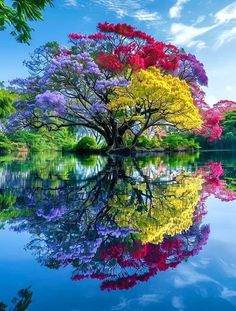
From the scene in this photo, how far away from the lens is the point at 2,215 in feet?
13.5

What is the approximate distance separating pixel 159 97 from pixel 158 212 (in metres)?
15.0

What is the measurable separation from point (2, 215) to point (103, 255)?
195 cm

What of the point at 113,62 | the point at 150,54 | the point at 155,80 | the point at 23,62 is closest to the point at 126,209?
the point at 155,80

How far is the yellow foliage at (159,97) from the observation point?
18.1 m

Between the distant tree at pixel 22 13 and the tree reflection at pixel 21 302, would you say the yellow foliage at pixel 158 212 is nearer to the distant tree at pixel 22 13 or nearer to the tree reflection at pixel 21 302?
the tree reflection at pixel 21 302

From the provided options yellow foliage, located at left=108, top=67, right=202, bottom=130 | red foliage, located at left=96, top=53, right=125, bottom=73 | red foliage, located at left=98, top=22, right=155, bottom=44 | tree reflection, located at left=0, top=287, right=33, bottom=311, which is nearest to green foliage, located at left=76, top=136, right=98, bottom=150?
yellow foliage, located at left=108, top=67, right=202, bottom=130

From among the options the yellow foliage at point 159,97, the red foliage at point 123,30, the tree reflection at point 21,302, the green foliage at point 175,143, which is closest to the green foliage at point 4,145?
the yellow foliage at point 159,97

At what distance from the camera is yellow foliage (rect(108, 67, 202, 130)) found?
18.1 m

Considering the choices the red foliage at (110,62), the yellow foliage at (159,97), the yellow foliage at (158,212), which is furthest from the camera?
the red foliage at (110,62)

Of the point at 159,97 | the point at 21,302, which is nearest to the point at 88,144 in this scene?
the point at 159,97

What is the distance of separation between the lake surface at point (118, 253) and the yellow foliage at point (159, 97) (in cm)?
1361

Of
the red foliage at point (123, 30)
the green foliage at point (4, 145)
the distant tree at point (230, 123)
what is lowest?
the green foliage at point (4, 145)

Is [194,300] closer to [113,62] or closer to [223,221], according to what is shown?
[223,221]

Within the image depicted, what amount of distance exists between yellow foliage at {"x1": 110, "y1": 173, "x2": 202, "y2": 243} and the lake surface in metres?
0.01
